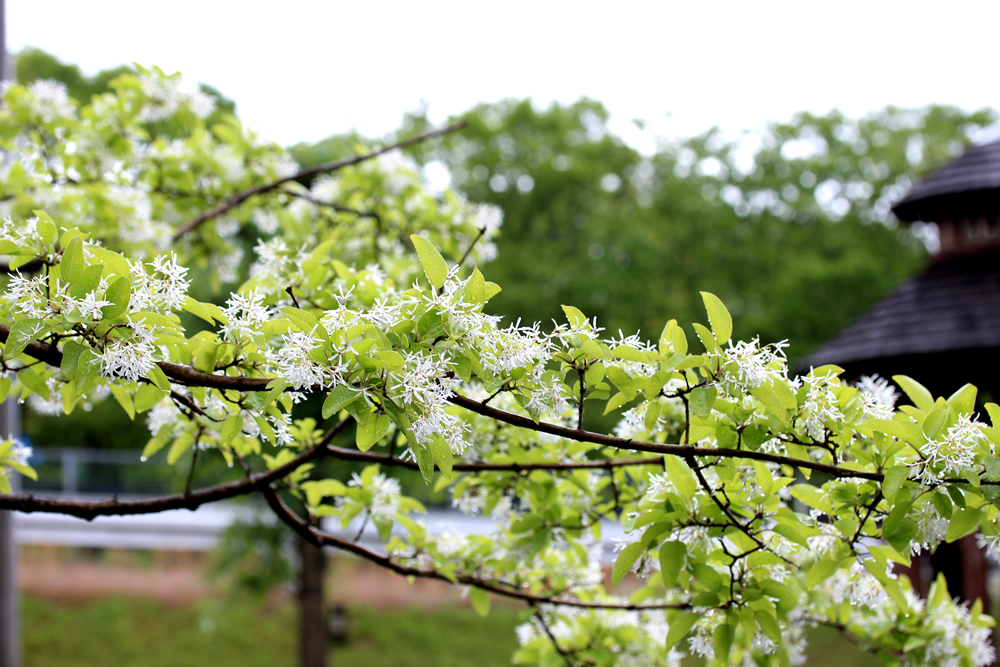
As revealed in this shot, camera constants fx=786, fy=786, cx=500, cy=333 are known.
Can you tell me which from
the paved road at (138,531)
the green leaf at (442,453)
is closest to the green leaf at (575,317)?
the green leaf at (442,453)

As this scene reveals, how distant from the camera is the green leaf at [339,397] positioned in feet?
3.64

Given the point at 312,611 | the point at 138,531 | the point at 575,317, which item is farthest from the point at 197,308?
the point at 138,531

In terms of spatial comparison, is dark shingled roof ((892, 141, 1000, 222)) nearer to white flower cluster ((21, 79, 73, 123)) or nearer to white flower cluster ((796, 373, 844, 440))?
white flower cluster ((796, 373, 844, 440))

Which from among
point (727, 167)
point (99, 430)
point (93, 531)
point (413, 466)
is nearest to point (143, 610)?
point (93, 531)

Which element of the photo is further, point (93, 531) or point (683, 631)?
point (93, 531)

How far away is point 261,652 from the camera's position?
10023mm

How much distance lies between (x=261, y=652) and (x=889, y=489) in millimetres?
10190

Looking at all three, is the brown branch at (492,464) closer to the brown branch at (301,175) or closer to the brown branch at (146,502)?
the brown branch at (146,502)

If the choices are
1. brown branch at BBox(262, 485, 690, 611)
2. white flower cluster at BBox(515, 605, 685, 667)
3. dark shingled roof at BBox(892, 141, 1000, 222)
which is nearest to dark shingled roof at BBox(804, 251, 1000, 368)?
dark shingled roof at BBox(892, 141, 1000, 222)

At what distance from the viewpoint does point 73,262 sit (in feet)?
3.83

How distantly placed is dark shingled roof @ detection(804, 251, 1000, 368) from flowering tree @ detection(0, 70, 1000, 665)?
3975 mm

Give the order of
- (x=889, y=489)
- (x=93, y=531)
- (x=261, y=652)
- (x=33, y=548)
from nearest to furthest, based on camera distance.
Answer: (x=889, y=489), (x=261, y=652), (x=33, y=548), (x=93, y=531)

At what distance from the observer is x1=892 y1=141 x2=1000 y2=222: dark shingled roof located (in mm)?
6035

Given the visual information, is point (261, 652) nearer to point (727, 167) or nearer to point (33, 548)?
point (33, 548)
